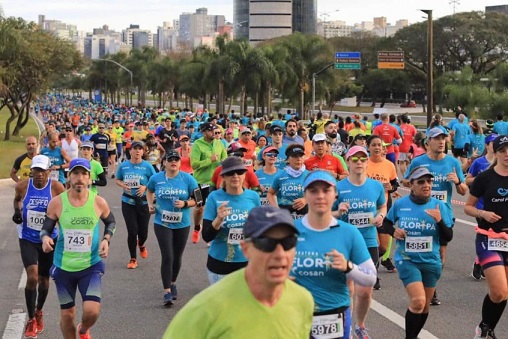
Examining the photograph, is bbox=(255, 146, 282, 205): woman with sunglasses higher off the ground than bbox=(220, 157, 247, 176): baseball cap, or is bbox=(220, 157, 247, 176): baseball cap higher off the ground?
bbox=(220, 157, 247, 176): baseball cap

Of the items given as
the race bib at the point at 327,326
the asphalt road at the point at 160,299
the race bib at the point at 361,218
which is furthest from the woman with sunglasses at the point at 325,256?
the asphalt road at the point at 160,299

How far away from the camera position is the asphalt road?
29.2ft

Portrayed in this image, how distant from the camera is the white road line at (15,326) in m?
8.84

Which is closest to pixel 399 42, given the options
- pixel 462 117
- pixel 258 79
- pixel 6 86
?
pixel 258 79

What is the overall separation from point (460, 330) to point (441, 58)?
303 ft

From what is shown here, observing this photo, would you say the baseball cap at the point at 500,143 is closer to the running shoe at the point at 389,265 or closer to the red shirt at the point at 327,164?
the red shirt at the point at 327,164

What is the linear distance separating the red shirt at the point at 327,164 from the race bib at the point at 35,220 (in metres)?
3.60

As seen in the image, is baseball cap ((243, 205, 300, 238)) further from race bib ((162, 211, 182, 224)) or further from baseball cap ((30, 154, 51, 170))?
race bib ((162, 211, 182, 224))

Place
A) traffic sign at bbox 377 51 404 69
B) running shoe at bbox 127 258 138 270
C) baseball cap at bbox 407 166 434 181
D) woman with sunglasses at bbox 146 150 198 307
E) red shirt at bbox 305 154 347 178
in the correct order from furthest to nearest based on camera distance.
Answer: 1. traffic sign at bbox 377 51 404 69
2. running shoe at bbox 127 258 138 270
3. red shirt at bbox 305 154 347 178
4. woman with sunglasses at bbox 146 150 198 307
5. baseball cap at bbox 407 166 434 181

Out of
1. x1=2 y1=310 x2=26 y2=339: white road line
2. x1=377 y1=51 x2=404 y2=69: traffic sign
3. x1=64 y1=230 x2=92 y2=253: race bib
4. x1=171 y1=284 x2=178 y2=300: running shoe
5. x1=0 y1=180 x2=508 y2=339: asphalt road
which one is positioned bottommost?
x1=2 y1=310 x2=26 y2=339: white road line

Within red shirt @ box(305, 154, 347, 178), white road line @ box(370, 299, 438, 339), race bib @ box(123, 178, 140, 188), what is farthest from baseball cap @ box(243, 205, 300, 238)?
race bib @ box(123, 178, 140, 188)

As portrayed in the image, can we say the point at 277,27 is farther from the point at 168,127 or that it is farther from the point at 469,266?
the point at 469,266

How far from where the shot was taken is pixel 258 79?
60.3 metres

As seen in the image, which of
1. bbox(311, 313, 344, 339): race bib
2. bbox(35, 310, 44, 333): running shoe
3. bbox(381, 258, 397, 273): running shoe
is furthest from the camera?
→ bbox(381, 258, 397, 273): running shoe
